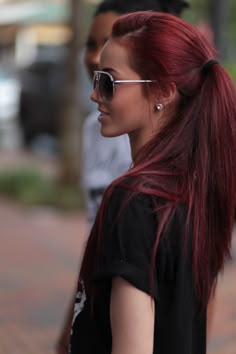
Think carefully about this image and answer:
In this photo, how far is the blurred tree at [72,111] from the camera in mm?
8367

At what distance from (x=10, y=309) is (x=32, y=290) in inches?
17.3

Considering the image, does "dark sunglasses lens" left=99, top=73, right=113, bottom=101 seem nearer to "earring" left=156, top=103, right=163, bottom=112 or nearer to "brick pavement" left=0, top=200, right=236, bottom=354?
"earring" left=156, top=103, right=163, bottom=112

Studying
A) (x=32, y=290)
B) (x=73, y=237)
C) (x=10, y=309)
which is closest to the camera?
(x=10, y=309)

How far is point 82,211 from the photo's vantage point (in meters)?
7.91

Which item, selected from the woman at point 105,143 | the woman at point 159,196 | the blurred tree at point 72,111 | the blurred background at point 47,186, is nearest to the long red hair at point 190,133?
the woman at point 159,196

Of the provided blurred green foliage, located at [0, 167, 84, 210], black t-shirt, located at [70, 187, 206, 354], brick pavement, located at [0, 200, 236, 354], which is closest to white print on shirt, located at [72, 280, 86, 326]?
black t-shirt, located at [70, 187, 206, 354]

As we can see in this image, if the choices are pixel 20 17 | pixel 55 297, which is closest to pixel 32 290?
pixel 55 297

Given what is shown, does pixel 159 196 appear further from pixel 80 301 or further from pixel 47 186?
pixel 47 186

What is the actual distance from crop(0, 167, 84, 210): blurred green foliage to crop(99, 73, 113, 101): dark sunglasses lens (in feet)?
20.9

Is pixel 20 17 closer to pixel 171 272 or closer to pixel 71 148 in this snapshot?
pixel 71 148

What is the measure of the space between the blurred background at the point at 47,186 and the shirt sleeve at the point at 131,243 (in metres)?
0.94

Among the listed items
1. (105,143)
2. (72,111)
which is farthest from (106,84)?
(72,111)

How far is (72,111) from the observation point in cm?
852

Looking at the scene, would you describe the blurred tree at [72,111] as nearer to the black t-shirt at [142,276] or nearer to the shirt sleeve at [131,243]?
the black t-shirt at [142,276]
